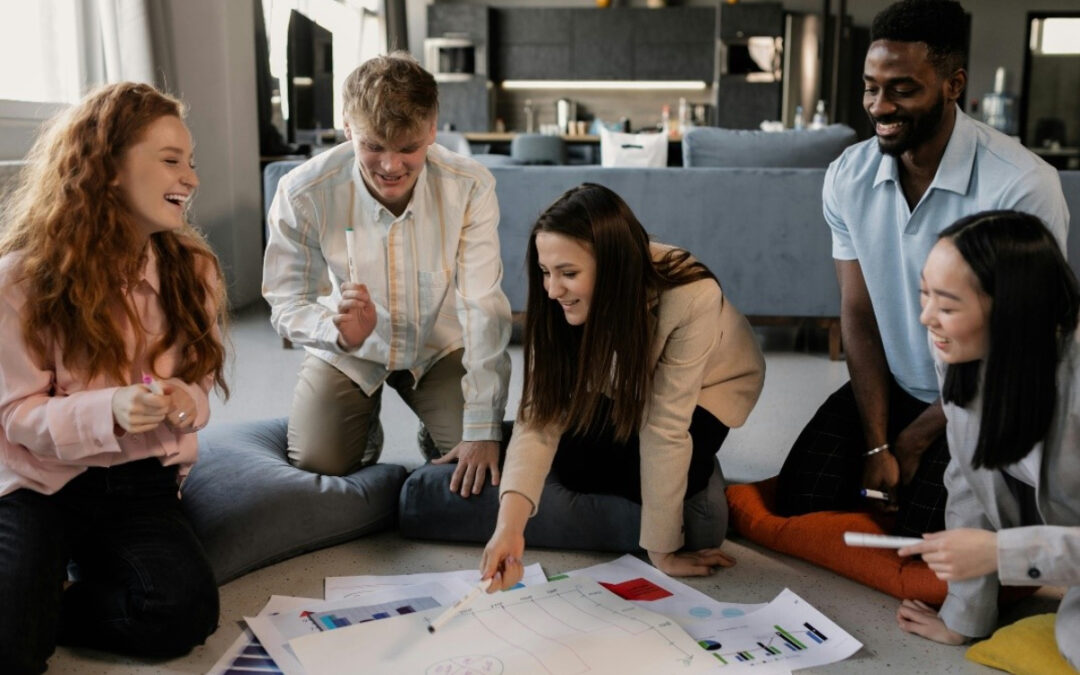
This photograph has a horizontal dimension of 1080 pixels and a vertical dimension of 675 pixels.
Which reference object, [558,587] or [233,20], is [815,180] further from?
[233,20]

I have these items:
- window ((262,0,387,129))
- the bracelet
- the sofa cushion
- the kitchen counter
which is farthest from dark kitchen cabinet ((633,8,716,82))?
the bracelet

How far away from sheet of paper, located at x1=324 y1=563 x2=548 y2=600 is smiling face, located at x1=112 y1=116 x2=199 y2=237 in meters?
0.62

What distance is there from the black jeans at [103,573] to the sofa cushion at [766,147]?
8.61 feet

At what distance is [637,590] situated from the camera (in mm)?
1617

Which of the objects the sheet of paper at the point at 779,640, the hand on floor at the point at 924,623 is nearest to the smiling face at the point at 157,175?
the sheet of paper at the point at 779,640

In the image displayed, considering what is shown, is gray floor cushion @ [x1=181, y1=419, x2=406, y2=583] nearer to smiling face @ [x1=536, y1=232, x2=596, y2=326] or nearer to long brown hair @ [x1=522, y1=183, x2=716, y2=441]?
long brown hair @ [x1=522, y1=183, x2=716, y2=441]

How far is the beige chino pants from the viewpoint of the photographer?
2059mm

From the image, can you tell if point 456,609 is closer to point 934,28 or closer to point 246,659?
point 246,659

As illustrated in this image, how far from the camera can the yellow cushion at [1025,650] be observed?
1.35 m

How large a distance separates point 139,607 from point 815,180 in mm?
2794

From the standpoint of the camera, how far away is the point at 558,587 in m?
1.58

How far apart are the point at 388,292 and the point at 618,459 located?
583 millimetres

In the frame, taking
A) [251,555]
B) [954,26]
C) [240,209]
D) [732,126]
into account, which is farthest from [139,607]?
[732,126]

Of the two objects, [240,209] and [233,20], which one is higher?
[233,20]
